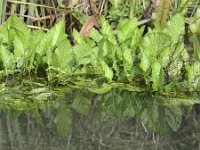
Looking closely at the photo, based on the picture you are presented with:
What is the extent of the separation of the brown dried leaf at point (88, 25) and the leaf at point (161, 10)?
0.36m

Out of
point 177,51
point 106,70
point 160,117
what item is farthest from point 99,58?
point 160,117

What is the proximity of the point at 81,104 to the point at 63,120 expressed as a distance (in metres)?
0.19

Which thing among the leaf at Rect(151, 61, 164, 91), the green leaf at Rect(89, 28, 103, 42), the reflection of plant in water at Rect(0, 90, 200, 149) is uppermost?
the green leaf at Rect(89, 28, 103, 42)

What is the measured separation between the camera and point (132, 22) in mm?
2879

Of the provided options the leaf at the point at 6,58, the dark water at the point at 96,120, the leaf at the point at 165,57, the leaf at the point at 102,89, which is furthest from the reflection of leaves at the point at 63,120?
the leaf at the point at 165,57

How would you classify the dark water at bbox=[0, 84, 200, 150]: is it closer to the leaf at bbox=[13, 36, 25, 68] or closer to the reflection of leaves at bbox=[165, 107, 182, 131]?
the reflection of leaves at bbox=[165, 107, 182, 131]

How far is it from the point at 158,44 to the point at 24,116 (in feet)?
2.57

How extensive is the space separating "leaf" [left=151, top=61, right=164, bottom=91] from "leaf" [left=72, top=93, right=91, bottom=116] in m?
0.30

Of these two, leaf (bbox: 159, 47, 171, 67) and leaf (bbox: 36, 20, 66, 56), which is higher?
leaf (bbox: 36, 20, 66, 56)

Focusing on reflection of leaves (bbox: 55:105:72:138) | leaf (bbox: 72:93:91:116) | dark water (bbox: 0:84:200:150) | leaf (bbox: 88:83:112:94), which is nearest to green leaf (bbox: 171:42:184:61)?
dark water (bbox: 0:84:200:150)

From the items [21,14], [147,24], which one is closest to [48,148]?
[21,14]

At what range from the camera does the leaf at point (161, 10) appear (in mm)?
3266

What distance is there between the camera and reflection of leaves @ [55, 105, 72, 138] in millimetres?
2164

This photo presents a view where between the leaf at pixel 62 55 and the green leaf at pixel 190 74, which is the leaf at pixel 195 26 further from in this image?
the leaf at pixel 62 55
